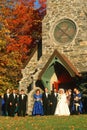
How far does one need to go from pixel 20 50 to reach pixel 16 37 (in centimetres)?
204

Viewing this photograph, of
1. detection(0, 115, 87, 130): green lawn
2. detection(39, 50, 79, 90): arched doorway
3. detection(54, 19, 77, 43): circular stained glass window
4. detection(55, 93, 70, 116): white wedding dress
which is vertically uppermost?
detection(54, 19, 77, 43): circular stained glass window

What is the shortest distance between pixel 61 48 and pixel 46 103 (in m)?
7.47

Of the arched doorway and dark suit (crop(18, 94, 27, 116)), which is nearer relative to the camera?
dark suit (crop(18, 94, 27, 116))

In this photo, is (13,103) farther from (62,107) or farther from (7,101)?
(62,107)

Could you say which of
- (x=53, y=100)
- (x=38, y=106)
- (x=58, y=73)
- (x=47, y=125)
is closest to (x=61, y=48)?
(x=58, y=73)

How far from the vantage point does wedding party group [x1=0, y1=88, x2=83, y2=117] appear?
2259 centimetres

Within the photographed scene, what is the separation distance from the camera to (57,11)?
101 feet

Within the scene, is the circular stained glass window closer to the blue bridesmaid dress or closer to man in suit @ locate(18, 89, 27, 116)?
man in suit @ locate(18, 89, 27, 116)

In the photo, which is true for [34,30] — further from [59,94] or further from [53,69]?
[59,94]

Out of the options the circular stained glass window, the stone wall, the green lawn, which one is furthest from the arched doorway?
the green lawn

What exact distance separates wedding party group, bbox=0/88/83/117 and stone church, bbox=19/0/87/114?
175 inches

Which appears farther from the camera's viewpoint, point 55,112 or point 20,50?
point 20,50

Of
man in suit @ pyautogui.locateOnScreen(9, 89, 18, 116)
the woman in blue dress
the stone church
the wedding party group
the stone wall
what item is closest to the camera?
the wedding party group

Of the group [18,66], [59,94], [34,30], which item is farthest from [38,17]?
[59,94]
